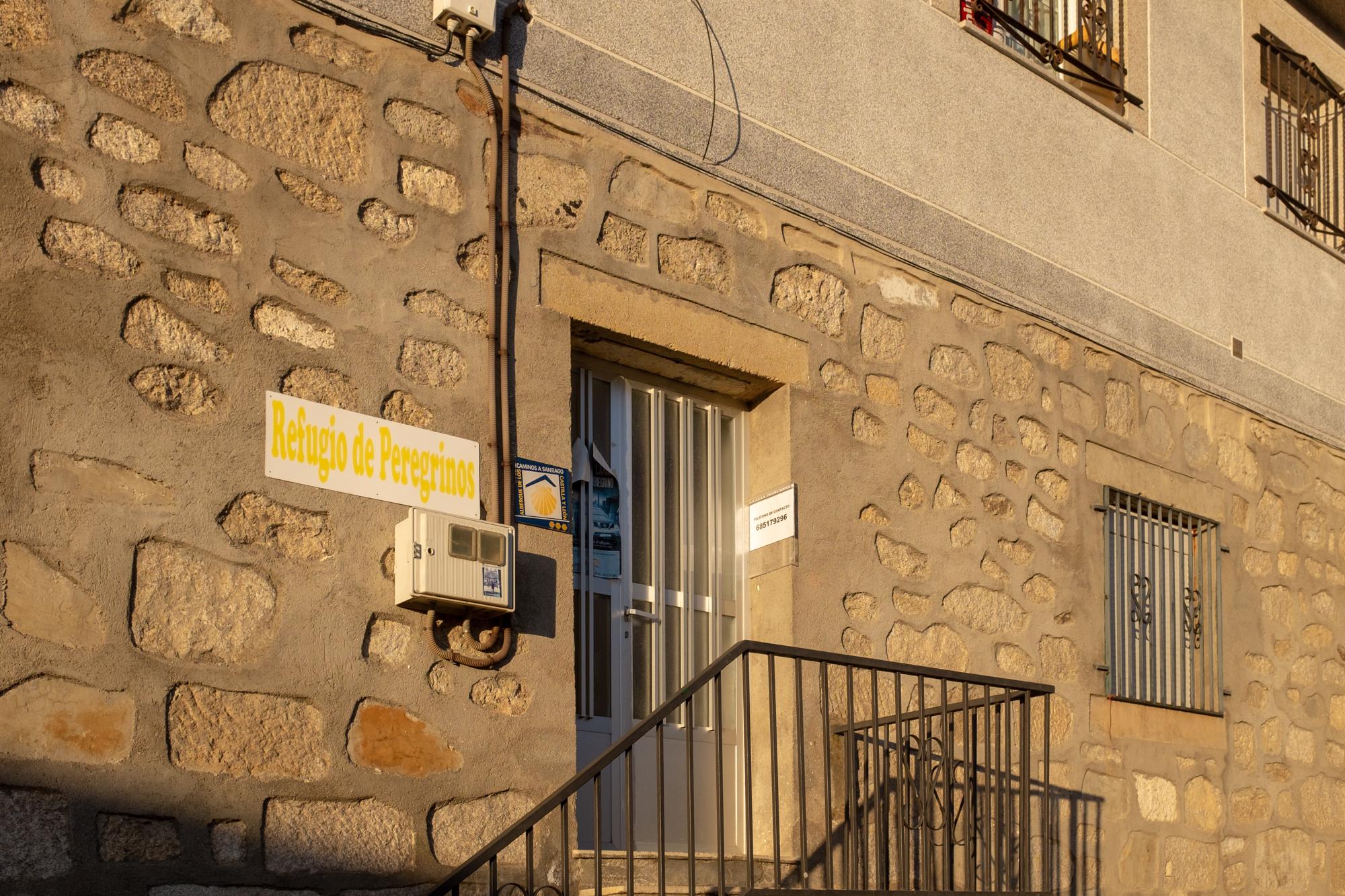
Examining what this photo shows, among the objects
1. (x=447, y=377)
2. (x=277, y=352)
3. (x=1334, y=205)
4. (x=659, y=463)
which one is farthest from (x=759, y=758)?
(x=1334, y=205)

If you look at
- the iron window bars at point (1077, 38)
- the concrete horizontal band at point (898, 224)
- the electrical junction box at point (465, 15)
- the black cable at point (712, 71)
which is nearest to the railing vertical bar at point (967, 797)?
the concrete horizontal band at point (898, 224)

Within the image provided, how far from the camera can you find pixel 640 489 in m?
5.47

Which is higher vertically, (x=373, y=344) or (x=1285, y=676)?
(x=373, y=344)

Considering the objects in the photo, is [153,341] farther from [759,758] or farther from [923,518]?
[923,518]

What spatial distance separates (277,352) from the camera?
4281mm

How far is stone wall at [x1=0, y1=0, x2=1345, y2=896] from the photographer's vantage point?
3818 mm

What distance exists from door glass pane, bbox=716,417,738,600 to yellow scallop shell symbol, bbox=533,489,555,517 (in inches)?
40.5

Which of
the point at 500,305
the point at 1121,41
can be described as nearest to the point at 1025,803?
the point at 500,305

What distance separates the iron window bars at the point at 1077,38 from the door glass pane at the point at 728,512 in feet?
7.82

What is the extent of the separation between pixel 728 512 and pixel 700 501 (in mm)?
122

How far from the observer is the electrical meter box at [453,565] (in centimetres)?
431

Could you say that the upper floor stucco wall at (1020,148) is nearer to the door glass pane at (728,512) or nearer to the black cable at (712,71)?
the black cable at (712,71)

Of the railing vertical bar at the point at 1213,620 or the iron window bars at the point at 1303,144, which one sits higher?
the iron window bars at the point at 1303,144

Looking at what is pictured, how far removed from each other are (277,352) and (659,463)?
5.31 ft
